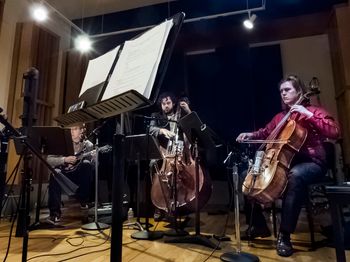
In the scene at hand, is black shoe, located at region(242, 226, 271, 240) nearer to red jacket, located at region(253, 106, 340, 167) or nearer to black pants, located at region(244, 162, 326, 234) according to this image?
black pants, located at region(244, 162, 326, 234)

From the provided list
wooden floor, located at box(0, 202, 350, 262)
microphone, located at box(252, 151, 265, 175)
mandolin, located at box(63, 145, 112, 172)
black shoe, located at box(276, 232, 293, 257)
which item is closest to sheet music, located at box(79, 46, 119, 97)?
wooden floor, located at box(0, 202, 350, 262)

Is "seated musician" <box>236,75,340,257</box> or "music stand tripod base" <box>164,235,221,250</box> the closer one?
"seated musician" <box>236,75,340,257</box>

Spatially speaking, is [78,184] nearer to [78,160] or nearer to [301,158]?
[78,160]

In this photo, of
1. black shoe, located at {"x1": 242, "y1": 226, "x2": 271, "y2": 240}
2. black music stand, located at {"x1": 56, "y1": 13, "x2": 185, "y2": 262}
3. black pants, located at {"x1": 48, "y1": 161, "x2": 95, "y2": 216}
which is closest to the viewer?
black music stand, located at {"x1": 56, "y1": 13, "x2": 185, "y2": 262}

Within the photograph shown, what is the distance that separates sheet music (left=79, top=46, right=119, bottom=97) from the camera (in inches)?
45.2

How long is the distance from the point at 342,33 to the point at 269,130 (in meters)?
2.24

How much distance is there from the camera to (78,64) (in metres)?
4.78

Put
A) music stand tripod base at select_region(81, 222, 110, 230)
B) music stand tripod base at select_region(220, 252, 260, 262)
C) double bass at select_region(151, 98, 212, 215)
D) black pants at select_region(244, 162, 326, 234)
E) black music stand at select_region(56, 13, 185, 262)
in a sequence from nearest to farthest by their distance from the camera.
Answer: black music stand at select_region(56, 13, 185, 262) → music stand tripod base at select_region(220, 252, 260, 262) → black pants at select_region(244, 162, 326, 234) → double bass at select_region(151, 98, 212, 215) → music stand tripod base at select_region(81, 222, 110, 230)

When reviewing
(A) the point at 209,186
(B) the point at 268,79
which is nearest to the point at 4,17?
(A) the point at 209,186

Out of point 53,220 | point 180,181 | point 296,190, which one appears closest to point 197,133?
point 180,181

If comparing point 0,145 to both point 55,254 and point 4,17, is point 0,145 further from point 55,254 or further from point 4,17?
point 4,17

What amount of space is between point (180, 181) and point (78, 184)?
1.31 meters

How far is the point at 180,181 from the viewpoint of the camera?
2430 millimetres

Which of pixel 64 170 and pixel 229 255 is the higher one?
pixel 64 170
